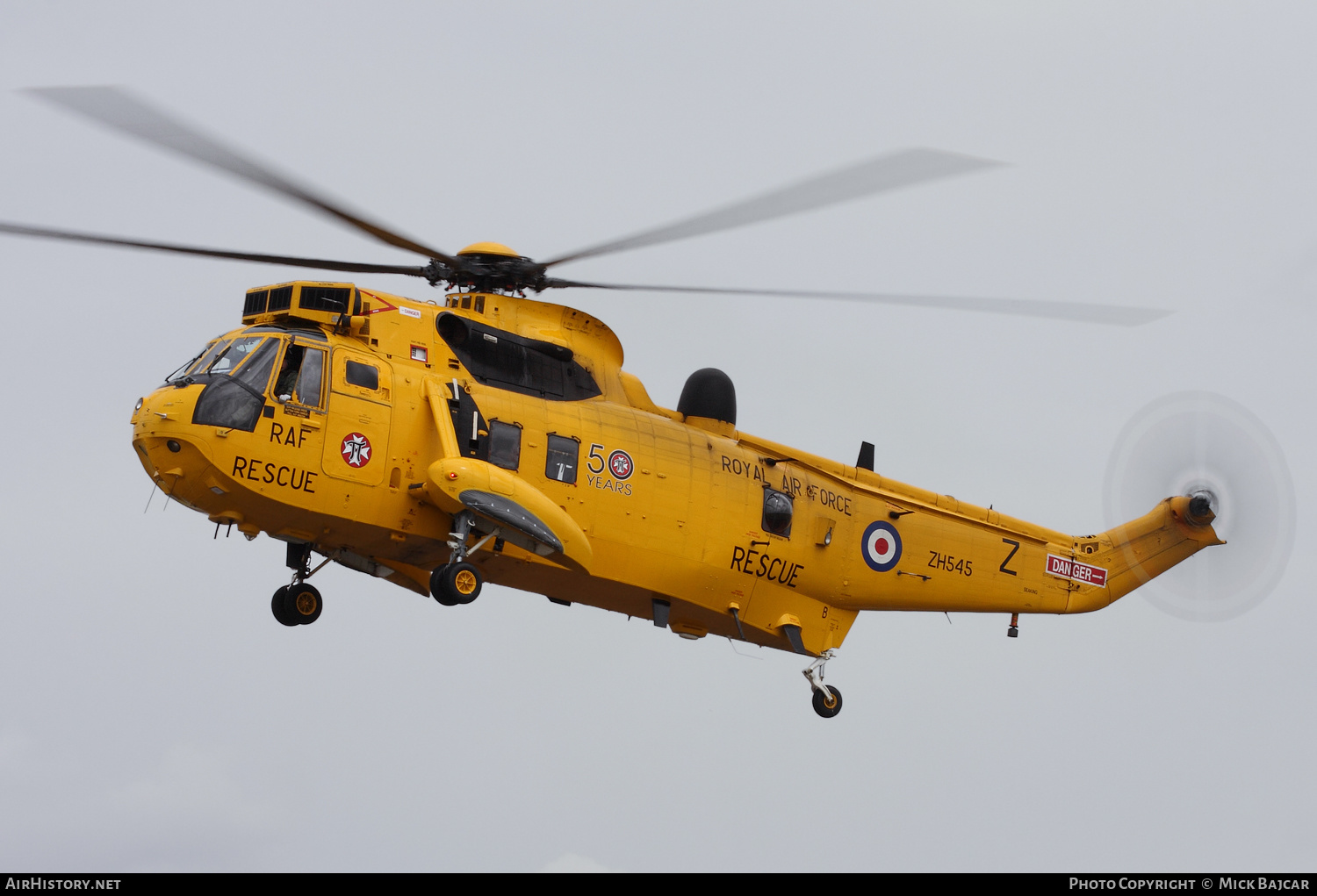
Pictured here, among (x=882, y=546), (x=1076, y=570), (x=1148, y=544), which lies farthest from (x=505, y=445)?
(x=1148, y=544)

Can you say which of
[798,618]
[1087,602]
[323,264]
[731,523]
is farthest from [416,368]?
[1087,602]

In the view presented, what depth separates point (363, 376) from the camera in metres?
19.1

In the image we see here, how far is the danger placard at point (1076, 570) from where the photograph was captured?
25.5m

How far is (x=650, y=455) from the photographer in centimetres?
2144

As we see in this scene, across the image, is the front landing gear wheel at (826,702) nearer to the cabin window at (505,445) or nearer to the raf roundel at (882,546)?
the raf roundel at (882,546)

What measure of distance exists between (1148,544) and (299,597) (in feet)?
47.1

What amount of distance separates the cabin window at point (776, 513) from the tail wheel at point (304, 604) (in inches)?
255

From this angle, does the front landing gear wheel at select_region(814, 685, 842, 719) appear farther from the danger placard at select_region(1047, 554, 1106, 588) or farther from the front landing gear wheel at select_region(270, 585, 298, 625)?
the front landing gear wheel at select_region(270, 585, 298, 625)

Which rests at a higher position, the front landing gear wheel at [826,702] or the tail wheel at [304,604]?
the tail wheel at [304,604]

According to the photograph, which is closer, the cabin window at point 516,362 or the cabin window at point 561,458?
the cabin window at point 561,458

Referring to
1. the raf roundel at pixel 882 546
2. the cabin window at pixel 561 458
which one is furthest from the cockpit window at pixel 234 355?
the raf roundel at pixel 882 546

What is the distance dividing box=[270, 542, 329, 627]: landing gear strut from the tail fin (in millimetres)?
12762

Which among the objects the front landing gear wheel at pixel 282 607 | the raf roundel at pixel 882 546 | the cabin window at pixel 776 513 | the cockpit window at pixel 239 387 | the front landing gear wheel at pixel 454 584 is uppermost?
the cockpit window at pixel 239 387

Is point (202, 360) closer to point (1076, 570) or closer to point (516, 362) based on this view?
point (516, 362)
